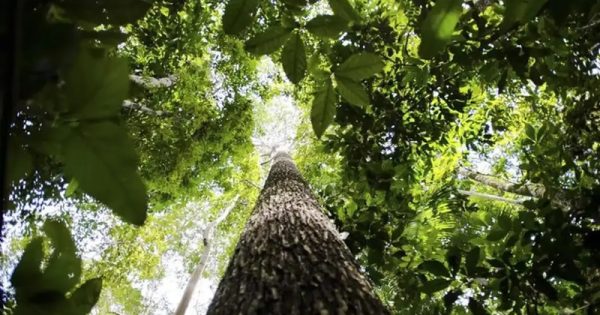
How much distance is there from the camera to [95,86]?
372mm

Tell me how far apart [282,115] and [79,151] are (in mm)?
14838

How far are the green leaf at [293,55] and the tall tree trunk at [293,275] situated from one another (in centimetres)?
92

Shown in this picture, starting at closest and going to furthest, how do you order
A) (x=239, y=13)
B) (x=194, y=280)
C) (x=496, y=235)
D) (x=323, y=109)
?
(x=239, y=13) → (x=323, y=109) → (x=496, y=235) → (x=194, y=280)

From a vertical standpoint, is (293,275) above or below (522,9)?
below

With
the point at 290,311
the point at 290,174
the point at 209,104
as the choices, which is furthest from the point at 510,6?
the point at 209,104

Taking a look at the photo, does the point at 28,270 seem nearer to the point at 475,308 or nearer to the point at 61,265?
the point at 61,265

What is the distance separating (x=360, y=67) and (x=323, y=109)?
0.12 meters

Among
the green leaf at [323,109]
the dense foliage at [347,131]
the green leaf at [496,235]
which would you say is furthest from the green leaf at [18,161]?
the green leaf at [496,235]

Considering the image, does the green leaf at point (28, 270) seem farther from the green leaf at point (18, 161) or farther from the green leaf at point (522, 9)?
the green leaf at point (522, 9)

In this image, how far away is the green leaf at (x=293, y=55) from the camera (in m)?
0.92

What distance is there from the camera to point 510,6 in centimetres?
68

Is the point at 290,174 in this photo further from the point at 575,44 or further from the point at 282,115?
the point at 282,115

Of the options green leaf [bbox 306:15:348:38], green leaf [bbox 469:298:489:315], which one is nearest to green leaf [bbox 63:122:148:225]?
green leaf [bbox 306:15:348:38]

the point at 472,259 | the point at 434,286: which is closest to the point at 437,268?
the point at 434,286
